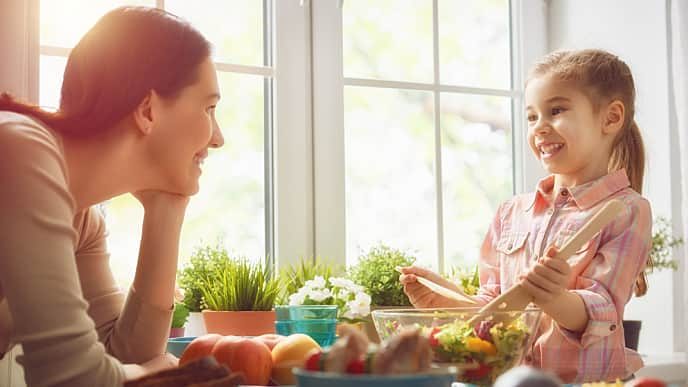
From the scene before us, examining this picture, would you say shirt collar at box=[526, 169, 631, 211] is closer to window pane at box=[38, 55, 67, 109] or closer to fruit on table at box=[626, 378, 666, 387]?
fruit on table at box=[626, 378, 666, 387]

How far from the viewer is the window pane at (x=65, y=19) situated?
186 centimetres

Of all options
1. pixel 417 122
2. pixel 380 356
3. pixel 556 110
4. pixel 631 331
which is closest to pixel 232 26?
pixel 417 122

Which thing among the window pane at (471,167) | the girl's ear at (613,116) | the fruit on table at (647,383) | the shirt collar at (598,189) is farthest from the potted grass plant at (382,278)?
the fruit on table at (647,383)

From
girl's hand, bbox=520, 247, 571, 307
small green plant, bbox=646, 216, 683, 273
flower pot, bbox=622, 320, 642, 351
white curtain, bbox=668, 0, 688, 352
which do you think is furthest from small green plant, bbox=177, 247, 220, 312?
white curtain, bbox=668, 0, 688, 352

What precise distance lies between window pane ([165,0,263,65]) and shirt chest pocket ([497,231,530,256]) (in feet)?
2.65

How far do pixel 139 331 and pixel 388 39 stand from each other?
1257 mm

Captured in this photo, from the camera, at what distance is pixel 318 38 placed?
6.89ft

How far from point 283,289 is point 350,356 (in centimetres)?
131

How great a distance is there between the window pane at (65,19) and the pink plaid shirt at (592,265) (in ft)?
3.73

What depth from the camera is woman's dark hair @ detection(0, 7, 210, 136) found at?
1.08m

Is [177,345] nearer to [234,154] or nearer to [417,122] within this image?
[234,154]

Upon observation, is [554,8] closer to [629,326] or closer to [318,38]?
[318,38]

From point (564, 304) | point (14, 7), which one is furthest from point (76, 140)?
point (564, 304)

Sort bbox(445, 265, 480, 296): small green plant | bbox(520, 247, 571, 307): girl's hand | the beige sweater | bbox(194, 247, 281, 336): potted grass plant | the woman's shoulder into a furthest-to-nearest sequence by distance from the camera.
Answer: bbox(445, 265, 480, 296): small green plant, bbox(194, 247, 281, 336): potted grass plant, bbox(520, 247, 571, 307): girl's hand, the woman's shoulder, the beige sweater
